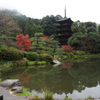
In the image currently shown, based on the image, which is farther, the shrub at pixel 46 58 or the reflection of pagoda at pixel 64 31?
the reflection of pagoda at pixel 64 31

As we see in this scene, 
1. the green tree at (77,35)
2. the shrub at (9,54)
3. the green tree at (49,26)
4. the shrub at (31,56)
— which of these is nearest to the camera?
the shrub at (9,54)

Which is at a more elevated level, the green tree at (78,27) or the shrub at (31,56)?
the green tree at (78,27)

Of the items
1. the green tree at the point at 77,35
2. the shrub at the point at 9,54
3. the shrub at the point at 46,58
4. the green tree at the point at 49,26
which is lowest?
the shrub at the point at 46,58

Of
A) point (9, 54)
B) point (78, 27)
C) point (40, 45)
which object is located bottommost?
point (9, 54)

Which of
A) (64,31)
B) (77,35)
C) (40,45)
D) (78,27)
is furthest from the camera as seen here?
(64,31)

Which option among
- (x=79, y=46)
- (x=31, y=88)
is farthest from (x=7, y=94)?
(x=79, y=46)

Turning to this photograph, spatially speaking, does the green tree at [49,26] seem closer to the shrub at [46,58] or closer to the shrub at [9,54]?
the shrub at [46,58]

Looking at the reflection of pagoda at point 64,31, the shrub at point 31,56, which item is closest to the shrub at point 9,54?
the shrub at point 31,56

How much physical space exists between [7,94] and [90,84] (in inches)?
212

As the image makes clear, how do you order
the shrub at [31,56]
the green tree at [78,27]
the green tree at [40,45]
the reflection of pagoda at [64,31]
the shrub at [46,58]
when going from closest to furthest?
the shrub at [31,56]
the shrub at [46,58]
the green tree at [40,45]
the green tree at [78,27]
the reflection of pagoda at [64,31]

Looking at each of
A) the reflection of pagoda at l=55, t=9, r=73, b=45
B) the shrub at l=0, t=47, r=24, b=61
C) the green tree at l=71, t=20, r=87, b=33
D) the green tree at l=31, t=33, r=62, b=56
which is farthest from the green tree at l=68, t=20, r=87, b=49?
the shrub at l=0, t=47, r=24, b=61

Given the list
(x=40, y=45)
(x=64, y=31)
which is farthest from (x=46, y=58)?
(x=64, y=31)

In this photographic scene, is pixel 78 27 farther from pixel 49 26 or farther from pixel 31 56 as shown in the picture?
pixel 31 56

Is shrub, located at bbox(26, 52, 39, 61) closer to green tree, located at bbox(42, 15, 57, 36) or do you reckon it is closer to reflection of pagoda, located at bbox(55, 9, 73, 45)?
reflection of pagoda, located at bbox(55, 9, 73, 45)
